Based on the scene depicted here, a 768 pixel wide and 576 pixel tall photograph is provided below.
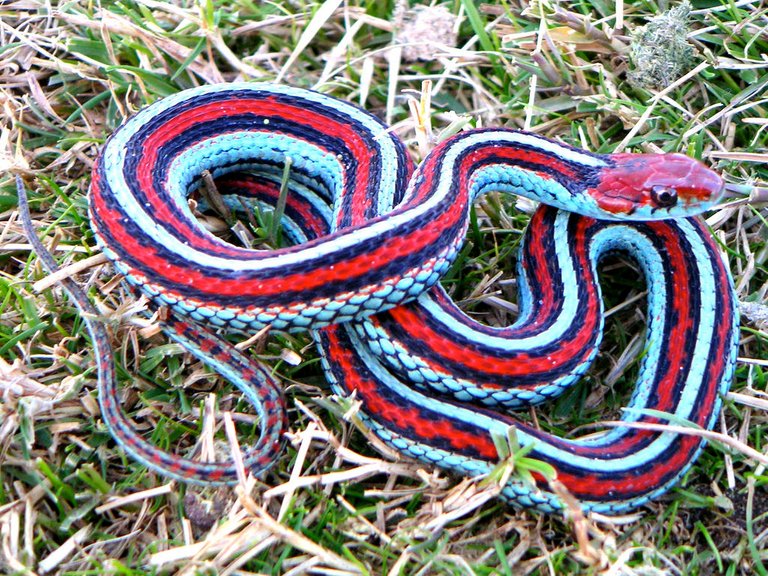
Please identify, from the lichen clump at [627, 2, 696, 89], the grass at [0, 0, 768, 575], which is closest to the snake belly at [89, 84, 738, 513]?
the grass at [0, 0, 768, 575]

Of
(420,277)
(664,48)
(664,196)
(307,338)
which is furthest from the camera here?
(664,48)

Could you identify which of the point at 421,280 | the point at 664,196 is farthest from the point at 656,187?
the point at 421,280

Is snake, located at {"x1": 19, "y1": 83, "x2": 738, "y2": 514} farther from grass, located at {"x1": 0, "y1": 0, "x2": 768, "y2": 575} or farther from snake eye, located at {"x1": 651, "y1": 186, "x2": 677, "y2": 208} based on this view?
grass, located at {"x1": 0, "y1": 0, "x2": 768, "y2": 575}

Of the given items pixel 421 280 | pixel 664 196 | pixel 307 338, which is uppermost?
pixel 664 196

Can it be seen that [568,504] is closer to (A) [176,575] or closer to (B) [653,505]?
(B) [653,505]

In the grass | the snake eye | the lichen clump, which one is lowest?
the grass

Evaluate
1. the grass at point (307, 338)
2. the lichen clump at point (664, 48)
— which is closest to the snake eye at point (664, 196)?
the grass at point (307, 338)

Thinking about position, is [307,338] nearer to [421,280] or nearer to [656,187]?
[421,280]
